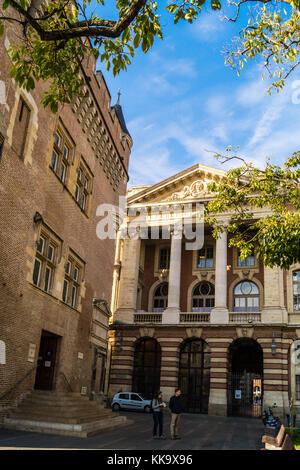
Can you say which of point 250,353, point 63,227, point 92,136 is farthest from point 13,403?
point 250,353

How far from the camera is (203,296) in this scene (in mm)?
41219

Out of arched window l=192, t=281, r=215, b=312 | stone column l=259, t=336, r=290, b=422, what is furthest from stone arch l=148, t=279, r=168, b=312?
stone column l=259, t=336, r=290, b=422

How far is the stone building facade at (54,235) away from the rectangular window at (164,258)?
18.7m

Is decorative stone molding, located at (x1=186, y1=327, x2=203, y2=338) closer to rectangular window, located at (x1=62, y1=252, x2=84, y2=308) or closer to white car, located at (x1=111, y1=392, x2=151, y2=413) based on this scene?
white car, located at (x1=111, y1=392, x2=151, y2=413)

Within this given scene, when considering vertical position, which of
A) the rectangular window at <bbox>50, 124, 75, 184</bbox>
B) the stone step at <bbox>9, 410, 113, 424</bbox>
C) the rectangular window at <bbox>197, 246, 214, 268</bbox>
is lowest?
the stone step at <bbox>9, 410, 113, 424</bbox>

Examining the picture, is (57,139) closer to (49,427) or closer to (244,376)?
(49,427)

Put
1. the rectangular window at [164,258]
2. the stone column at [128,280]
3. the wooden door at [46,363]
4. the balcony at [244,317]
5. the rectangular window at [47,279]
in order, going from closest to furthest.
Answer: the rectangular window at [47,279] < the wooden door at [46,363] < the balcony at [244,317] < the stone column at [128,280] < the rectangular window at [164,258]

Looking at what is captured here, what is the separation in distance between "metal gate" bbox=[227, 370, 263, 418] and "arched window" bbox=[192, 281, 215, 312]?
655 cm

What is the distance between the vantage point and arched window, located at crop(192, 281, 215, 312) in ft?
135

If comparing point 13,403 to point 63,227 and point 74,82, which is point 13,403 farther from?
point 74,82

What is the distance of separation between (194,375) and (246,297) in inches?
330

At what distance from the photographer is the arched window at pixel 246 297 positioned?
129 ft

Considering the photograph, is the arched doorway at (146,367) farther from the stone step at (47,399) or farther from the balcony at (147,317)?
the stone step at (47,399)

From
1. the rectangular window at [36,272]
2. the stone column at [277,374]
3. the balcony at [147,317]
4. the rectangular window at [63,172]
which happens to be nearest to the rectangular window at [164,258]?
the balcony at [147,317]
